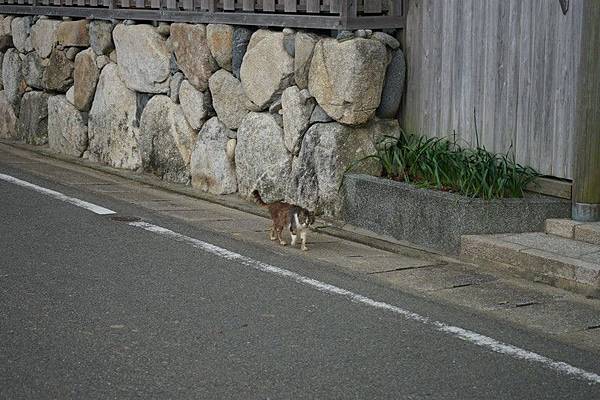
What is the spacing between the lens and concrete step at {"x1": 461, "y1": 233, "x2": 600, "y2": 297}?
749 centimetres

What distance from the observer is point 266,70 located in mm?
10539

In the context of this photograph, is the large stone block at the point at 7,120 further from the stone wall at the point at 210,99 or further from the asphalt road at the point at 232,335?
the asphalt road at the point at 232,335

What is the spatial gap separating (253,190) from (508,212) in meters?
2.97

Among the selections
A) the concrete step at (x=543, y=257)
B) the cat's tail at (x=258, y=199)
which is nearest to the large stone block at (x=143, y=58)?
the cat's tail at (x=258, y=199)

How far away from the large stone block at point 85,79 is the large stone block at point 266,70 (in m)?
3.19

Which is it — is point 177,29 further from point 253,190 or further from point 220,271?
point 220,271

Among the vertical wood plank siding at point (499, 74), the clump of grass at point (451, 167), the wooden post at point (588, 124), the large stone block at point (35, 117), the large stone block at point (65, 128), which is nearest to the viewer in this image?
the wooden post at point (588, 124)

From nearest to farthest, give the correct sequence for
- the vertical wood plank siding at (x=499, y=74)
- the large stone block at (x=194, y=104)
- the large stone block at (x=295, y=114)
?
the vertical wood plank siding at (x=499, y=74), the large stone block at (x=295, y=114), the large stone block at (x=194, y=104)

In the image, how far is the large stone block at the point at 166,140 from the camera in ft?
39.1

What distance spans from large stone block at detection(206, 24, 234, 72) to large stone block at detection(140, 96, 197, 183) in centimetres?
96

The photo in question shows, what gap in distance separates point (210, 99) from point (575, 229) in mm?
4634

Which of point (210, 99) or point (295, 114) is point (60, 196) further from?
point (295, 114)

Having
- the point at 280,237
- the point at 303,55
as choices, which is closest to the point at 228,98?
the point at 303,55

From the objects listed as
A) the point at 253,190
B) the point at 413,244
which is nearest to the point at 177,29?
the point at 253,190
